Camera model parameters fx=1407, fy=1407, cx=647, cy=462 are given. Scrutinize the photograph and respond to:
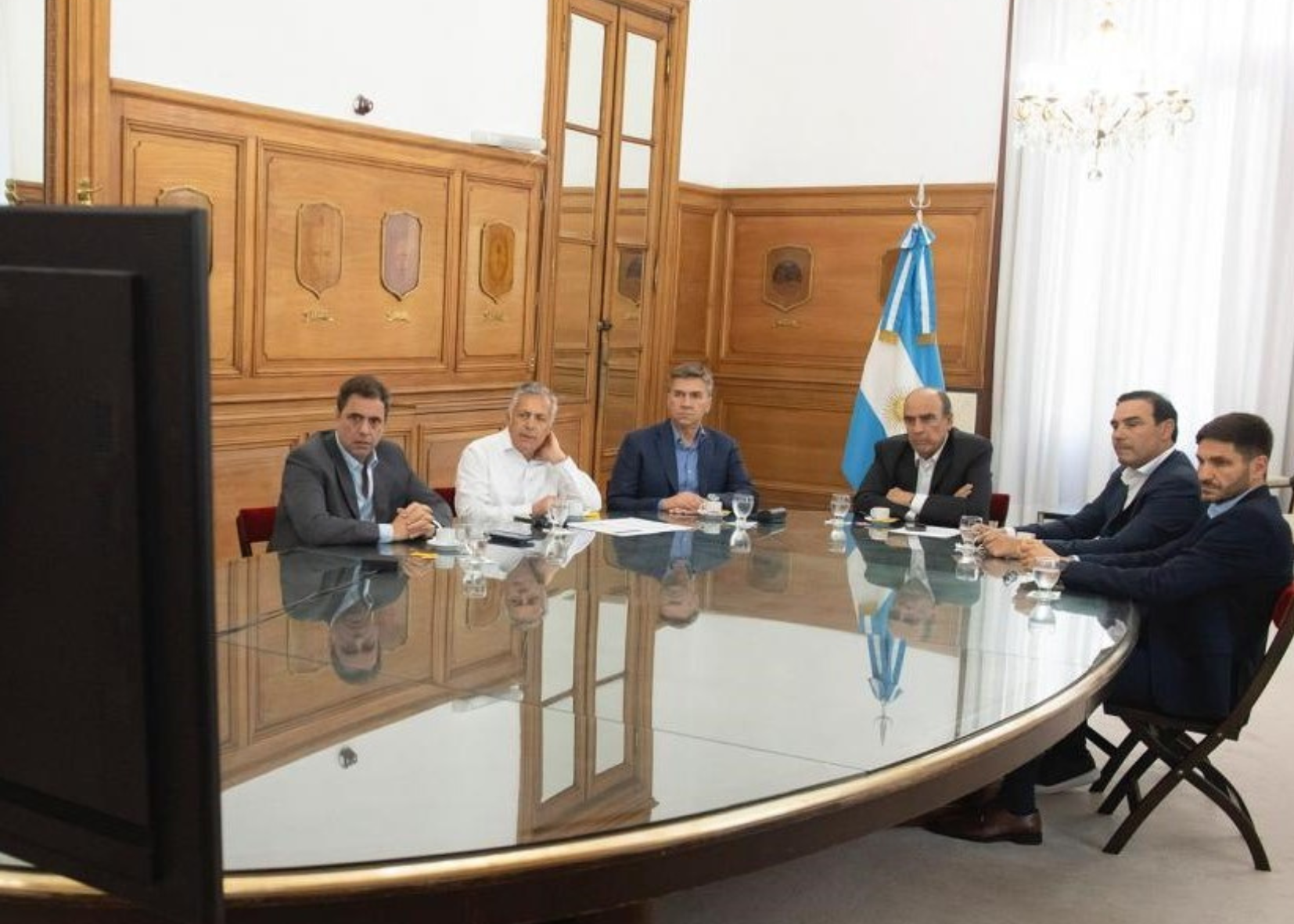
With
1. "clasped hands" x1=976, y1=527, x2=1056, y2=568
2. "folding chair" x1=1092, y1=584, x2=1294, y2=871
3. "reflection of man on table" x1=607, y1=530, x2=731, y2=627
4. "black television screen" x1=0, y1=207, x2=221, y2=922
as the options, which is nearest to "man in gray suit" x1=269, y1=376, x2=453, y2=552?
"reflection of man on table" x1=607, y1=530, x2=731, y2=627

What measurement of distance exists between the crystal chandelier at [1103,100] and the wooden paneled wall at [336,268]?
2772 millimetres

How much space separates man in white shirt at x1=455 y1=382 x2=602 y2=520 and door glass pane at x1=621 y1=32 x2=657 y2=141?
3.89 metres

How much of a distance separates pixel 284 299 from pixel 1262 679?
4.45m

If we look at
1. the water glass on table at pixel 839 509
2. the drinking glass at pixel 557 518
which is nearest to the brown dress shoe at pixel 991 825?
the water glass on table at pixel 839 509

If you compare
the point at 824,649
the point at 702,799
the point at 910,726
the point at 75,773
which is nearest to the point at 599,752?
the point at 702,799

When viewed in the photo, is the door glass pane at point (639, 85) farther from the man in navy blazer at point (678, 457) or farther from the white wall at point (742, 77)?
the man in navy blazer at point (678, 457)

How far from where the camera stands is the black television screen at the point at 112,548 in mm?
673

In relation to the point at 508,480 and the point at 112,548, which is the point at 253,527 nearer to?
the point at 508,480

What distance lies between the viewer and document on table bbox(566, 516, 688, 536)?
4812 mm

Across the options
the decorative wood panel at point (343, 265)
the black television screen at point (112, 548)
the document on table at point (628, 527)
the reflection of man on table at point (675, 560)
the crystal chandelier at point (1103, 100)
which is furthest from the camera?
the crystal chandelier at point (1103, 100)

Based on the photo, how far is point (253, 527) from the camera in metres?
4.49

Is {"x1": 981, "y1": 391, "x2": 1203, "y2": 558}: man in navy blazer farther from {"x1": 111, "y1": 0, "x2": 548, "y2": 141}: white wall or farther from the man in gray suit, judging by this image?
{"x1": 111, "y1": 0, "x2": 548, "y2": 141}: white wall

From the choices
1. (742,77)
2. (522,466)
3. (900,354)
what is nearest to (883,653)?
(522,466)

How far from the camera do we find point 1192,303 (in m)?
8.27
